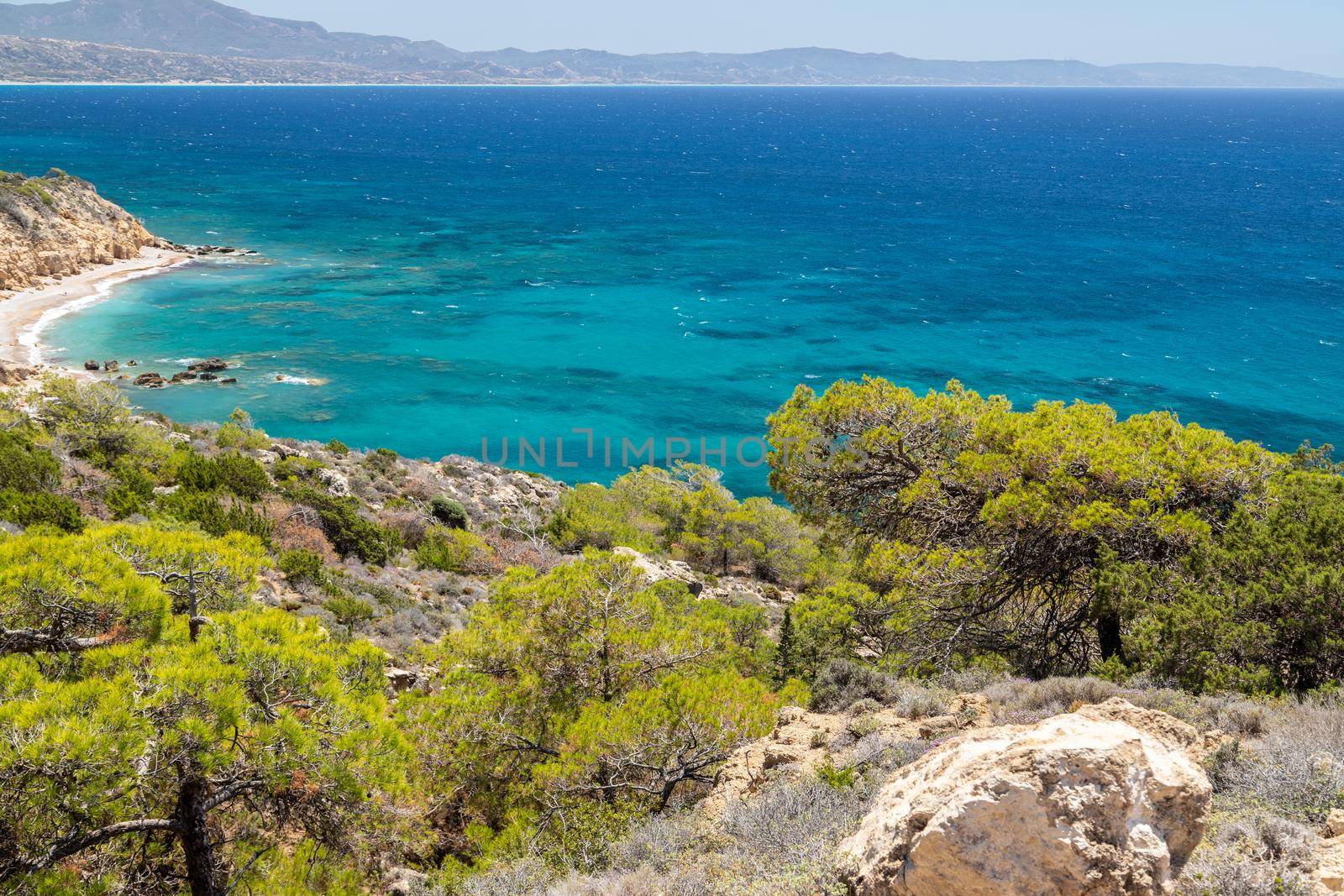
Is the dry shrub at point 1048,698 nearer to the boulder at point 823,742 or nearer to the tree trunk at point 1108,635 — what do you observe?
the boulder at point 823,742

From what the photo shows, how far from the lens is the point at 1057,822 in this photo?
191 inches

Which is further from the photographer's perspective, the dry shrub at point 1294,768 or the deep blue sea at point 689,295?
the deep blue sea at point 689,295

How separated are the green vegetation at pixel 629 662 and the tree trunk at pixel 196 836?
0.02m

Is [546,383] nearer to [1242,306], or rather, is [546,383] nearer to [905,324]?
[905,324]

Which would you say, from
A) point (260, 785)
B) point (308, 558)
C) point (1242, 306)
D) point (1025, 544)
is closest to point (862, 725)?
point (1025, 544)

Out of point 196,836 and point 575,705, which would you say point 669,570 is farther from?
point 196,836

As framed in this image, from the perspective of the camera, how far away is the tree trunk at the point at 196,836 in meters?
6.29

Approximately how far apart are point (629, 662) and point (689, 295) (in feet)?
173

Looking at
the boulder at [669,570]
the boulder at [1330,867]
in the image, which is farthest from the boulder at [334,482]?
the boulder at [1330,867]

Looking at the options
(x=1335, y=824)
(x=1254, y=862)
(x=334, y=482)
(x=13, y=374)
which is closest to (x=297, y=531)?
(x=334, y=482)

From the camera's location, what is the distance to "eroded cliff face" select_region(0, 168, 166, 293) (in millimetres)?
50938

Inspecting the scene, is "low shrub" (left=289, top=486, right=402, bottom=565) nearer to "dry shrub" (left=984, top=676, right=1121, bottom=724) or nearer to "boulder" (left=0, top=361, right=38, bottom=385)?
"dry shrub" (left=984, top=676, right=1121, bottom=724)

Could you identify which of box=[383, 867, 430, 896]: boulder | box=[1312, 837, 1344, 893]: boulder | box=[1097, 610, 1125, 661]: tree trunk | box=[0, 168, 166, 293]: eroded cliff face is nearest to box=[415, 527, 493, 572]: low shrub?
box=[383, 867, 430, 896]: boulder

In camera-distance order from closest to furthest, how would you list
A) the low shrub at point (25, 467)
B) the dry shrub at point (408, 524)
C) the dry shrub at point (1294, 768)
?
the dry shrub at point (1294, 768) < the low shrub at point (25, 467) < the dry shrub at point (408, 524)
